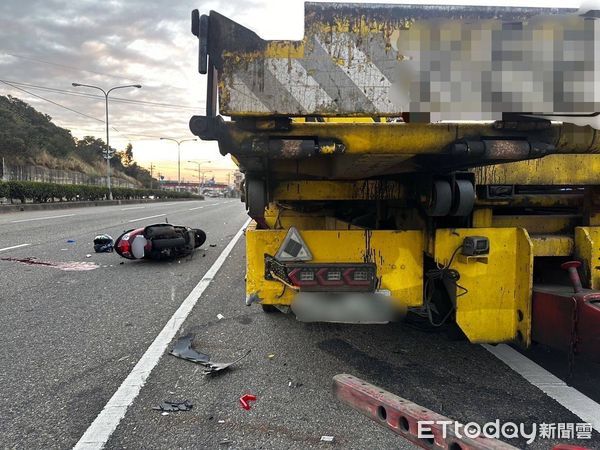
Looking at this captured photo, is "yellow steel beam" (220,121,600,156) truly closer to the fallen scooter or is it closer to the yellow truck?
the yellow truck

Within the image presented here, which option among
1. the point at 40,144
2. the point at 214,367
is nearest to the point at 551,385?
the point at 214,367

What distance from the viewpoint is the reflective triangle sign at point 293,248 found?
3.06 m

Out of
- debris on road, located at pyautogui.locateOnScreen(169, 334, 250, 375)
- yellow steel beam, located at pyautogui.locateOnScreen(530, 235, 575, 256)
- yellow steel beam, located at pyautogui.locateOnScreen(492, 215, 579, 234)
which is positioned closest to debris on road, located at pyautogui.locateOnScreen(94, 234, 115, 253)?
debris on road, located at pyautogui.locateOnScreen(169, 334, 250, 375)

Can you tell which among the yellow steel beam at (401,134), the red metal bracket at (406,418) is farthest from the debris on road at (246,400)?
the yellow steel beam at (401,134)

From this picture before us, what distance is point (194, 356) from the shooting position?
11.6 ft

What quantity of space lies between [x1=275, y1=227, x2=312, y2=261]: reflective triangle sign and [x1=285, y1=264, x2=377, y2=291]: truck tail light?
77 millimetres

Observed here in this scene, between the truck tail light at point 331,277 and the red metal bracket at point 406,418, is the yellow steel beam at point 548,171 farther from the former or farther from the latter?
the red metal bracket at point 406,418

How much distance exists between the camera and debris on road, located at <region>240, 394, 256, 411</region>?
276 cm

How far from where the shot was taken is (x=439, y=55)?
203cm

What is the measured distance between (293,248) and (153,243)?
209 inches

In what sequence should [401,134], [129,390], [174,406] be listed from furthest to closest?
[129,390] < [174,406] < [401,134]

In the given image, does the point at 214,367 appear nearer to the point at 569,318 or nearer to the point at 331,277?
the point at 331,277

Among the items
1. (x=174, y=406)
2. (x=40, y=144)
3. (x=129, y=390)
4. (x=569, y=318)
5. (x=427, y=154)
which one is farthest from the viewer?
(x=40, y=144)

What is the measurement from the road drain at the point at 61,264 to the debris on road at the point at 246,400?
5320 millimetres
